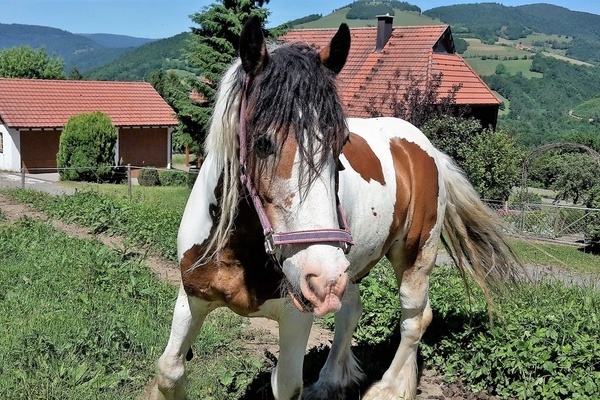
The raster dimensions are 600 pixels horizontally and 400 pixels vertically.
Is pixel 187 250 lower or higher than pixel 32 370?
higher

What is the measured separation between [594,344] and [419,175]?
155 cm

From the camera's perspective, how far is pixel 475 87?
2395 centimetres

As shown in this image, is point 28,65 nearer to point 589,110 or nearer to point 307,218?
point 307,218

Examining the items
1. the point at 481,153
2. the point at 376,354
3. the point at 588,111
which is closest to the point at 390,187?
the point at 376,354

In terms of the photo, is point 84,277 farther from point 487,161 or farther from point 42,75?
point 42,75

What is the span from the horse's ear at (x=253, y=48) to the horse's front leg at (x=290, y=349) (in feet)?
3.51

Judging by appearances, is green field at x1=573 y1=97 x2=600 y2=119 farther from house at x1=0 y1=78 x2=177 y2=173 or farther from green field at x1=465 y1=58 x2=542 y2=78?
house at x1=0 y1=78 x2=177 y2=173

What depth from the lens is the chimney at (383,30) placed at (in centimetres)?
2411

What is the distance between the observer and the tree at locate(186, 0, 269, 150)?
18.5m

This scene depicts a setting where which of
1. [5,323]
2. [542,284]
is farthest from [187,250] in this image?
[542,284]

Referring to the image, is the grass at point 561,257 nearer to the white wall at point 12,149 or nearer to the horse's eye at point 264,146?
the horse's eye at point 264,146

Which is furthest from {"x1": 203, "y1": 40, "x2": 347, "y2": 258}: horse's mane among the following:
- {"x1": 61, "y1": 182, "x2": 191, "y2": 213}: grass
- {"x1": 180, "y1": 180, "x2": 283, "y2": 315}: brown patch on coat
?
{"x1": 61, "y1": 182, "x2": 191, "y2": 213}: grass

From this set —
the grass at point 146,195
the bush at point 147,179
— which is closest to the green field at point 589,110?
the bush at point 147,179

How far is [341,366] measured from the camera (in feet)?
12.7
